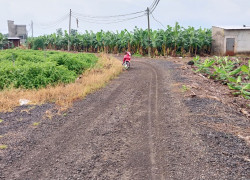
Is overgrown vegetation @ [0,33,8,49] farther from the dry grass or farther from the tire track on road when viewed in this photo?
the tire track on road

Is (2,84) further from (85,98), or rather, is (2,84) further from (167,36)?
(167,36)

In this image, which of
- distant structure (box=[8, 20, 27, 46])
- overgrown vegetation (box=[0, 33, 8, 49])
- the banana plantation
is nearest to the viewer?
the banana plantation

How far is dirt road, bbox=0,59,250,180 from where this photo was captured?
4871 millimetres

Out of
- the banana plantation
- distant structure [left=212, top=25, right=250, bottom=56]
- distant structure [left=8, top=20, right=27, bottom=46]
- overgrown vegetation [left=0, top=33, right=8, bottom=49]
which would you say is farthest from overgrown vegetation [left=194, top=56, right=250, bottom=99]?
distant structure [left=8, top=20, right=27, bottom=46]

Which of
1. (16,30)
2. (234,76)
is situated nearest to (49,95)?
(234,76)

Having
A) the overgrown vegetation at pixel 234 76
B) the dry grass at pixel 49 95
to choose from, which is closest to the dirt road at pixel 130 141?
the dry grass at pixel 49 95

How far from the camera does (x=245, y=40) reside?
28.1m

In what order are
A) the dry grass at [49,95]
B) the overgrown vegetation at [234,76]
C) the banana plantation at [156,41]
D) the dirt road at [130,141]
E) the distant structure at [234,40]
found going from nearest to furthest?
the dirt road at [130,141] < the dry grass at [49,95] < the overgrown vegetation at [234,76] < the distant structure at [234,40] < the banana plantation at [156,41]

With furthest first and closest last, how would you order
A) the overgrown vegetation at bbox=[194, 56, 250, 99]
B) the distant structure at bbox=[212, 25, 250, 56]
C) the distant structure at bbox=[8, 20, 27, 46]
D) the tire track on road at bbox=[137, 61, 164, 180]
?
the distant structure at bbox=[8, 20, 27, 46] → the distant structure at bbox=[212, 25, 250, 56] → the overgrown vegetation at bbox=[194, 56, 250, 99] → the tire track on road at bbox=[137, 61, 164, 180]

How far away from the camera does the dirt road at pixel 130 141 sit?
4.87 m

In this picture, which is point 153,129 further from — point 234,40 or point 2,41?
point 2,41

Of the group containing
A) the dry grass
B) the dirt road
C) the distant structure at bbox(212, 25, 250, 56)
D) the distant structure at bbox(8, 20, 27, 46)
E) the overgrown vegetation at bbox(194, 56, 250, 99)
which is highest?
the distant structure at bbox(8, 20, 27, 46)

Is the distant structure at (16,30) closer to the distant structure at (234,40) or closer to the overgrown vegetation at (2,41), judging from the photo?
the overgrown vegetation at (2,41)

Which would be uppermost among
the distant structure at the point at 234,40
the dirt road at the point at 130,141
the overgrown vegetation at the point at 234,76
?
the distant structure at the point at 234,40
